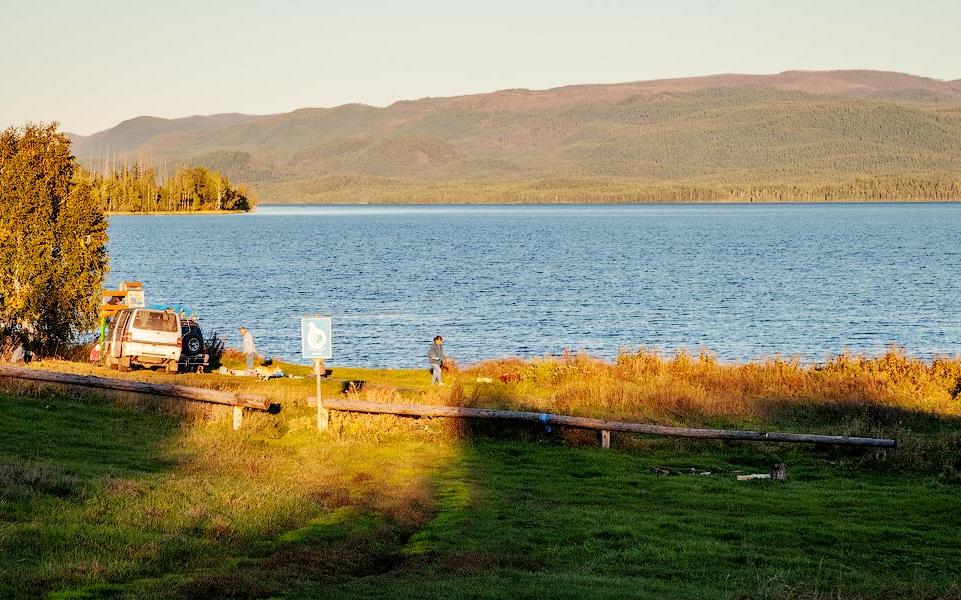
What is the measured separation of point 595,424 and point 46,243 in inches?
849

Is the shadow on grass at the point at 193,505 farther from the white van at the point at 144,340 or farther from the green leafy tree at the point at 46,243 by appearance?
the green leafy tree at the point at 46,243

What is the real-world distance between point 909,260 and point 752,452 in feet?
343

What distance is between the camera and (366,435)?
23688mm

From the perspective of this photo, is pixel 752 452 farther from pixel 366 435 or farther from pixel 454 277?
pixel 454 277

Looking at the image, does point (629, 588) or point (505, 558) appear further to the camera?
point (505, 558)

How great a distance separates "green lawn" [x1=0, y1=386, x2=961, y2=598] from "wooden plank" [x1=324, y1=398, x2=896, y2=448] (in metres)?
0.43

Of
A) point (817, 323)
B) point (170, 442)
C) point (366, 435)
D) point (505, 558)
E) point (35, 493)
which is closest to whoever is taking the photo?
point (505, 558)

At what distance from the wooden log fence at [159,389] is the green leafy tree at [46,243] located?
436 inches

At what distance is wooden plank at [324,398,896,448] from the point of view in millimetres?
23578

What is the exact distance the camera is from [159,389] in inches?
987

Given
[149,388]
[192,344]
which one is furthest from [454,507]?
[192,344]

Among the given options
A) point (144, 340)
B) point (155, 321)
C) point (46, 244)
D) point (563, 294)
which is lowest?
point (563, 294)

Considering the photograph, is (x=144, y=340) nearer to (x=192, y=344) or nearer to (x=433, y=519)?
(x=192, y=344)

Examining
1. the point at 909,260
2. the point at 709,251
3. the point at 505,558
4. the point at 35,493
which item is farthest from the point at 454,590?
the point at 709,251
